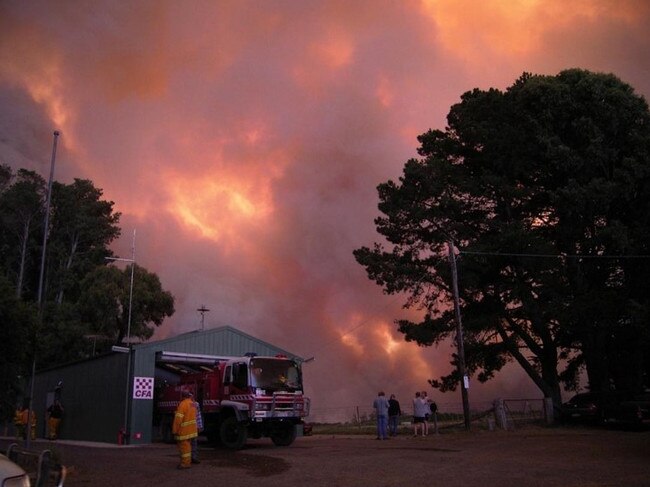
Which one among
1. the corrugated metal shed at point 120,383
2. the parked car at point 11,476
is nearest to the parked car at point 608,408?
the corrugated metal shed at point 120,383

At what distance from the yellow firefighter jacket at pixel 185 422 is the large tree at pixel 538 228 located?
62.4 ft

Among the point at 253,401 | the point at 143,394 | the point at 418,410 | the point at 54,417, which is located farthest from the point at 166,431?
the point at 418,410

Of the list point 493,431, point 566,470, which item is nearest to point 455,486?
point 566,470

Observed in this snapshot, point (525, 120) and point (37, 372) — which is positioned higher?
point (525, 120)

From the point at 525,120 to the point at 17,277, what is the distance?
44677mm

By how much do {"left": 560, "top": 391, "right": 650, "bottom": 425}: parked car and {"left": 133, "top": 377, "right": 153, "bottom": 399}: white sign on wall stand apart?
59.4 feet

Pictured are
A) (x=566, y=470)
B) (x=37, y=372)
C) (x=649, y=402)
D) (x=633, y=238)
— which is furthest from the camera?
(x=37, y=372)

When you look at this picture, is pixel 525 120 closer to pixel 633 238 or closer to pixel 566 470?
pixel 633 238

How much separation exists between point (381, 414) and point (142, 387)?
1027cm

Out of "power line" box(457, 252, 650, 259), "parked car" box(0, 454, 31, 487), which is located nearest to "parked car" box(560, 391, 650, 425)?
"power line" box(457, 252, 650, 259)

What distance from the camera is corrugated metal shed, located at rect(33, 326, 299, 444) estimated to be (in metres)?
25.2

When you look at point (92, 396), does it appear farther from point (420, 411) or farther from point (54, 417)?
point (420, 411)

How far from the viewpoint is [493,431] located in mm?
23609

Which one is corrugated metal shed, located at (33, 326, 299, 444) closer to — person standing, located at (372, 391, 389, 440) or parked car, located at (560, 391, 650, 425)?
person standing, located at (372, 391, 389, 440)
